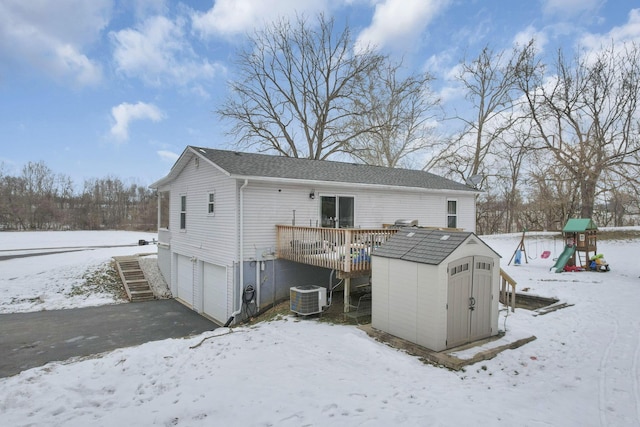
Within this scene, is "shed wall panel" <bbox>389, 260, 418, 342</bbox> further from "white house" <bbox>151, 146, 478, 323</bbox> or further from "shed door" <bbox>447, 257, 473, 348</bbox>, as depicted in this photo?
"white house" <bbox>151, 146, 478, 323</bbox>

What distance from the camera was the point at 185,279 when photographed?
1469cm

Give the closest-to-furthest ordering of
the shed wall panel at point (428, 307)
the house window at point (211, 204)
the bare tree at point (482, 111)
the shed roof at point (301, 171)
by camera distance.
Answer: the shed wall panel at point (428, 307) → the shed roof at point (301, 171) → the house window at point (211, 204) → the bare tree at point (482, 111)

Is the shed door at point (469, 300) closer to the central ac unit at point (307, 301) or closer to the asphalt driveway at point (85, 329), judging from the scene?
the central ac unit at point (307, 301)

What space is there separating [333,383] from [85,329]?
9.31m

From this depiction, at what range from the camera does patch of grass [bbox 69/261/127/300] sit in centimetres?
1485

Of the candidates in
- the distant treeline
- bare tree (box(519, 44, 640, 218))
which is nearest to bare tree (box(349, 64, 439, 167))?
bare tree (box(519, 44, 640, 218))

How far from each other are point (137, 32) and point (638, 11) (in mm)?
21963

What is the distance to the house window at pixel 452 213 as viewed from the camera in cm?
1605

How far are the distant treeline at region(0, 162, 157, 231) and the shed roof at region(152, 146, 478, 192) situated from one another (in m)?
34.1

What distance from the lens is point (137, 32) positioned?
1491cm

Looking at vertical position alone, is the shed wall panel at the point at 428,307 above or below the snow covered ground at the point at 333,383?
above

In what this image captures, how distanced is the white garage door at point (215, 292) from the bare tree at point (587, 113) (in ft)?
60.6

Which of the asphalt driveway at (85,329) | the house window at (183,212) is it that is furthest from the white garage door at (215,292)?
the house window at (183,212)

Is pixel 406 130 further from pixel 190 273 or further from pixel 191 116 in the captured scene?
pixel 190 273
